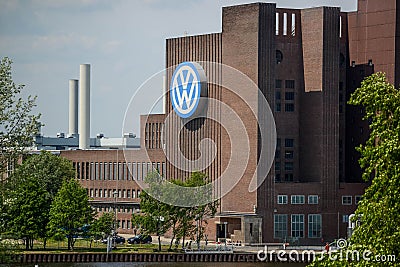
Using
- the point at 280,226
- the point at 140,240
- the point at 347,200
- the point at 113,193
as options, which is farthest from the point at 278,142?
the point at 113,193

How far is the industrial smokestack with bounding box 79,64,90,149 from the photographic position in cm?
19012

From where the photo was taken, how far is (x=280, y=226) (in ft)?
370

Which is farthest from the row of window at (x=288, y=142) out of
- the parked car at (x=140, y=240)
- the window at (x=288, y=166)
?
the parked car at (x=140, y=240)

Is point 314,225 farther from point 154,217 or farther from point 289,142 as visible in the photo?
point 154,217

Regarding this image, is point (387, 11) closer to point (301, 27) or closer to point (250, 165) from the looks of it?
point (301, 27)

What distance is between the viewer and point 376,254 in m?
24.5

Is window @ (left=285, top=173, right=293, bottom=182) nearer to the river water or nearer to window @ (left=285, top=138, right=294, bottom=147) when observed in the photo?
window @ (left=285, top=138, right=294, bottom=147)

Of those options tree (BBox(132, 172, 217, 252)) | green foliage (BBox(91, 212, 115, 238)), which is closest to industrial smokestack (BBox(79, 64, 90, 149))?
tree (BBox(132, 172, 217, 252))

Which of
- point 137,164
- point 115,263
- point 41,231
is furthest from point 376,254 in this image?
point 137,164

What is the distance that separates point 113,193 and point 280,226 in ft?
97.4

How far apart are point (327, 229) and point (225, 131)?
14843 millimetres

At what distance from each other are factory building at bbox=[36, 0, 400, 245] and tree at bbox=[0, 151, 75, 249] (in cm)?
1794

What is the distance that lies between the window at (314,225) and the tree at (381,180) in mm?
89148

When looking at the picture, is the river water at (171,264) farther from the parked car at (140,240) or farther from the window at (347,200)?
the window at (347,200)
